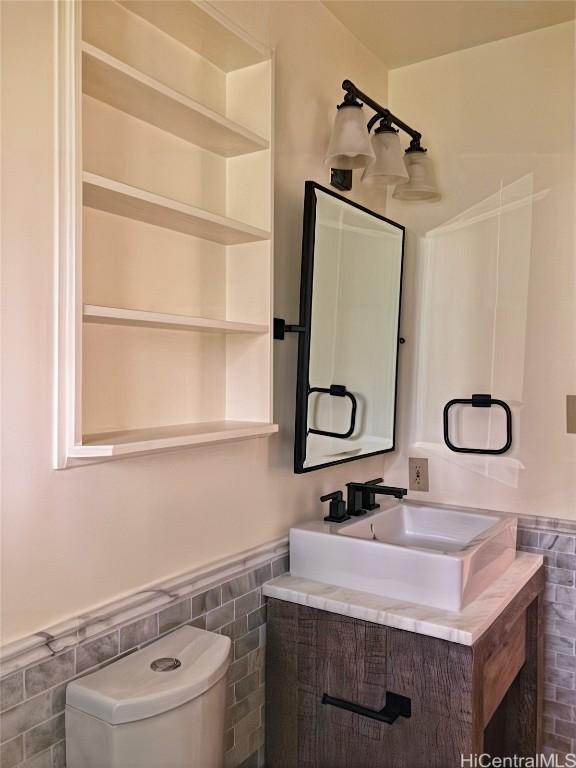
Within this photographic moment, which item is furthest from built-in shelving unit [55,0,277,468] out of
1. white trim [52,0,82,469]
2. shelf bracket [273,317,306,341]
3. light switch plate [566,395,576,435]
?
light switch plate [566,395,576,435]

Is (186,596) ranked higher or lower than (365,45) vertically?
lower

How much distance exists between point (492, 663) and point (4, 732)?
1.08 metres

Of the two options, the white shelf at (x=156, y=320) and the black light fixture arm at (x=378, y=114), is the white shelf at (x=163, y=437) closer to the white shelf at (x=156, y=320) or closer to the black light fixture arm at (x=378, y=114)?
the white shelf at (x=156, y=320)

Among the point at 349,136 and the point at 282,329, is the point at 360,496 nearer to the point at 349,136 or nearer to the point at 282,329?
the point at 282,329

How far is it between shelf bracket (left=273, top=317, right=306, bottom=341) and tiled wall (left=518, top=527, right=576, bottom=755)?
41.1 inches

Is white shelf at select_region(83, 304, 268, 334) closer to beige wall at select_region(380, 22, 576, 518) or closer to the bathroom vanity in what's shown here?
the bathroom vanity

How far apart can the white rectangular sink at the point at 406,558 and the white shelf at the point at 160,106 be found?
1.03 m

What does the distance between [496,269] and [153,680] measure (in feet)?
5.46

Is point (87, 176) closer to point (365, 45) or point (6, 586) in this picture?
point (6, 586)

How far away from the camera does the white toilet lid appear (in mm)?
1128

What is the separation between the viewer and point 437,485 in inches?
91.0

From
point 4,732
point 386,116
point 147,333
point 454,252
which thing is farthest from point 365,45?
point 4,732

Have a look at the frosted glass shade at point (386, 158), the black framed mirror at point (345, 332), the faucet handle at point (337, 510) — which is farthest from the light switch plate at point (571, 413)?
the frosted glass shade at point (386, 158)

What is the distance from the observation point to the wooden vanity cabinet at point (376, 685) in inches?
57.0
